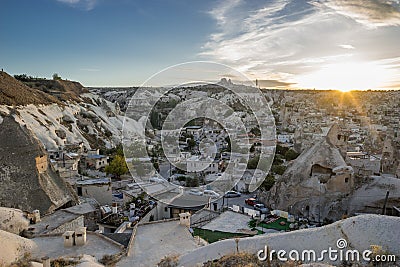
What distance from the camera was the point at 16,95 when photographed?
1142 inches

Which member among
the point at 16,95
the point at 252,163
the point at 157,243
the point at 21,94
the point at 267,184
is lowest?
the point at 267,184

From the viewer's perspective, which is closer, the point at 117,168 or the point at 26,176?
the point at 26,176

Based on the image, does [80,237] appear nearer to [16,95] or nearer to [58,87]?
[16,95]

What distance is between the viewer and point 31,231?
28.9 ft

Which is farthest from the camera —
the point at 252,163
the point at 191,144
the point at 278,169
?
the point at 191,144

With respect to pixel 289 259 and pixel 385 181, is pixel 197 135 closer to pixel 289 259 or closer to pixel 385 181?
pixel 385 181

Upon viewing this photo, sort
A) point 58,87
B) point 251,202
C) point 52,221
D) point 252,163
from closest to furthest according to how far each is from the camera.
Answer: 1. point 52,221
2. point 251,202
3. point 252,163
4. point 58,87

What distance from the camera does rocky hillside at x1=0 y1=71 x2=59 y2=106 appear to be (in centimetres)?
2731

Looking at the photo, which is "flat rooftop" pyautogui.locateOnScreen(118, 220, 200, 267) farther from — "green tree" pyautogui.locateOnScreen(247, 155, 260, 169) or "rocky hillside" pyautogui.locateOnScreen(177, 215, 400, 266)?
"green tree" pyautogui.locateOnScreen(247, 155, 260, 169)

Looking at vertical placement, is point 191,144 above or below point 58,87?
below

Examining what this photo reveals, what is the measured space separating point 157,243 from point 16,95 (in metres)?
26.0

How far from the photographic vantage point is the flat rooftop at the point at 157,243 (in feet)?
23.8

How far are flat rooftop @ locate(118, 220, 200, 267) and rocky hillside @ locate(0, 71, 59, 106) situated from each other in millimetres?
21991

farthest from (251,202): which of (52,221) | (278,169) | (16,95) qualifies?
(16,95)
